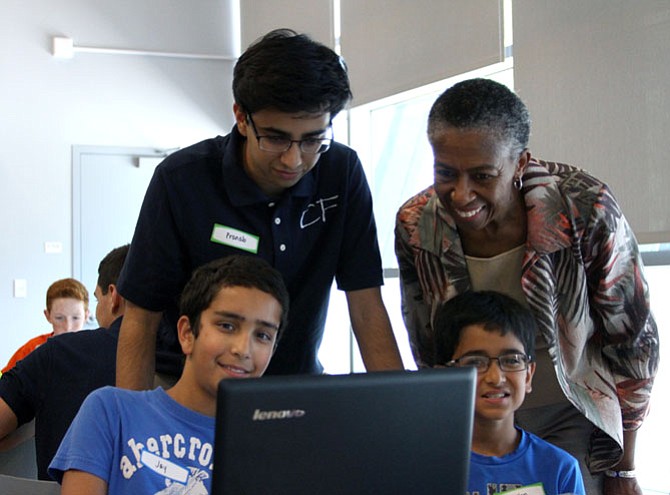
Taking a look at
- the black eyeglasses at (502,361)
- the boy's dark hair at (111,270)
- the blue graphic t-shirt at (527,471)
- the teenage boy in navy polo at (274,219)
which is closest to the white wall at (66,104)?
the boy's dark hair at (111,270)

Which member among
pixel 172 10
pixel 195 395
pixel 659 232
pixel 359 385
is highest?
pixel 172 10

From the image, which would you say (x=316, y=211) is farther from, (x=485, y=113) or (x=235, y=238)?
(x=485, y=113)

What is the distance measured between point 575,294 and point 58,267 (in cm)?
592

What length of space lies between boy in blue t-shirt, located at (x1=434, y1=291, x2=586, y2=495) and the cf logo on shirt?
1.09 feet

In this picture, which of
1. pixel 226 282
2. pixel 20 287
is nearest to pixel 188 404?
pixel 226 282

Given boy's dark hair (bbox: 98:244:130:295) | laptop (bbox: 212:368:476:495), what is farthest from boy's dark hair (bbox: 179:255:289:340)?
boy's dark hair (bbox: 98:244:130:295)

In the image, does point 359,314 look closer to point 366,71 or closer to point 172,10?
point 366,71

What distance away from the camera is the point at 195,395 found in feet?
5.61

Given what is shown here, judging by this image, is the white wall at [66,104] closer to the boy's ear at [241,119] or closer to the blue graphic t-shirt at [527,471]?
the boy's ear at [241,119]

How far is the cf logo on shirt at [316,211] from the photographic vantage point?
198 centimetres

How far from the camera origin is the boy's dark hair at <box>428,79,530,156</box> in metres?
1.77

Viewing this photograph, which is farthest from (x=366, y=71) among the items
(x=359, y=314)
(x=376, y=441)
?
(x=376, y=441)

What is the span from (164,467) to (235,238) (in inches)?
21.8

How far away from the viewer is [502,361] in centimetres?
189
